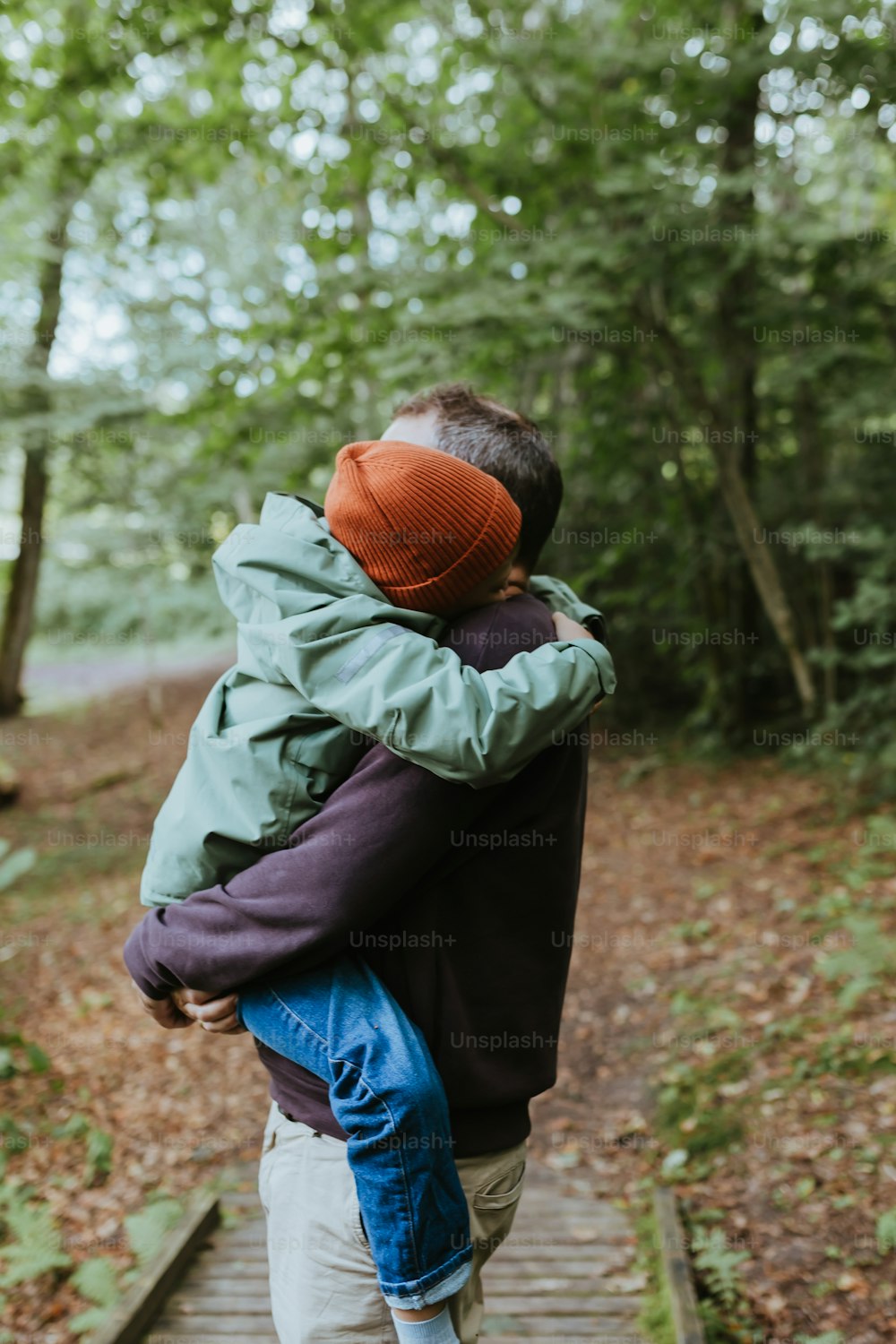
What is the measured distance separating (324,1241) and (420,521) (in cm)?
110

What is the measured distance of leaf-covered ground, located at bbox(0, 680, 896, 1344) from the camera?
10.9 feet

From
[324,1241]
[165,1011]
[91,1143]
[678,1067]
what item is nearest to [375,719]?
[165,1011]

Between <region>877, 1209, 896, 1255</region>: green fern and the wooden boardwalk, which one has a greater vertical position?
<region>877, 1209, 896, 1255</region>: green fern

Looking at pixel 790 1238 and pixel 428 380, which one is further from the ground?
pixel 428 380

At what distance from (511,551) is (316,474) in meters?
11.0

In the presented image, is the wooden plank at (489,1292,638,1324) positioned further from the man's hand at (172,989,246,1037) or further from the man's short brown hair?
the man's short brown hair

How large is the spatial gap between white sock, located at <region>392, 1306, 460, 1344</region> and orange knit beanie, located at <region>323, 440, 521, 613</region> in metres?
1.06

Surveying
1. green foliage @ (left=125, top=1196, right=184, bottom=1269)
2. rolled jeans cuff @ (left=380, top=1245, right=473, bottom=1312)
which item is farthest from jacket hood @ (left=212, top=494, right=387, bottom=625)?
green foliage @ (left=125, top=1196, right=184, bottom=1269)

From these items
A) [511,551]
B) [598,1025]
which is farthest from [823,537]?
[511,551]

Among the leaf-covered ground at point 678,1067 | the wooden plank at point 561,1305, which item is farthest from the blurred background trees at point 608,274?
the wooden plank at point 561,1305

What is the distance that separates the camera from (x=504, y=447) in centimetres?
152

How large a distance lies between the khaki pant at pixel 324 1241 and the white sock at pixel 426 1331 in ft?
0.21

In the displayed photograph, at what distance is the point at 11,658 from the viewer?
Answer: 14.3 metres

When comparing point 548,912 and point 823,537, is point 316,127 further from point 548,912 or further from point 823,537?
point 548,912
